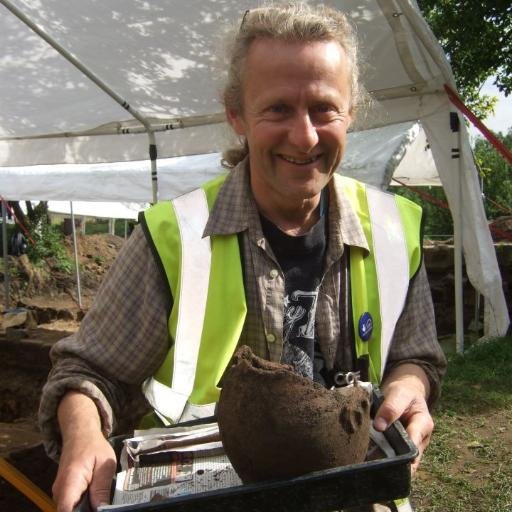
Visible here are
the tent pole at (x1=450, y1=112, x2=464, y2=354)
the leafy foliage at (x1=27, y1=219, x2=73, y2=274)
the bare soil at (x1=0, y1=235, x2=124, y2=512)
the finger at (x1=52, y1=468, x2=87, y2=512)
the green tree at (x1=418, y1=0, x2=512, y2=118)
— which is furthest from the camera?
the leafy foliage at (x1=27, y1=219, x2=73, y2=274)

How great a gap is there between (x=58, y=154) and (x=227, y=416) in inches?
255

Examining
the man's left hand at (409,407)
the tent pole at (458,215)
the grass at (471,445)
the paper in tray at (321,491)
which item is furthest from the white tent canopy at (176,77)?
the paper in tray at (321,491)

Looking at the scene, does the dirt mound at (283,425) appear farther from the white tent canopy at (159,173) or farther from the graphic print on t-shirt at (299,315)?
the white tent canopy at (159,173)

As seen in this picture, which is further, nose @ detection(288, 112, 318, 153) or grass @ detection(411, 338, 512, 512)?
grass @ detection(411, 338, 512, 512)

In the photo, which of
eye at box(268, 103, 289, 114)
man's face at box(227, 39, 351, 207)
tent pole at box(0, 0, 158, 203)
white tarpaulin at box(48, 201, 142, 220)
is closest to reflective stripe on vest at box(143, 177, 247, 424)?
man's face at box(227, 39, 351, 207)

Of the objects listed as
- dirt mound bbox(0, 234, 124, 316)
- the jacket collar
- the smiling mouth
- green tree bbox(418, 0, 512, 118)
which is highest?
green tree bbox(418, 0, 512, 118)

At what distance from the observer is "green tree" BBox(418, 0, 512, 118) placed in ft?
27.8

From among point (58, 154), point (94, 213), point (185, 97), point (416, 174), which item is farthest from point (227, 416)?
point (94, 213)

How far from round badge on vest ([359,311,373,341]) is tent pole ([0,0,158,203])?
4.29 m

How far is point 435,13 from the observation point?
9.60m

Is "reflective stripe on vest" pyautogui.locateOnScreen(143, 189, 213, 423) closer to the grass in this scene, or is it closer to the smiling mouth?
the smiling mouth

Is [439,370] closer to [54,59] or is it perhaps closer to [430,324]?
[430,324]

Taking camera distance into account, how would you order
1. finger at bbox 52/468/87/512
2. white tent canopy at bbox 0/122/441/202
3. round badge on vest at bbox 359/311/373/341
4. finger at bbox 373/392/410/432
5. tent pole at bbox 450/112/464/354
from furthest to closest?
tent pole at bbox 450/112/464/354 → white tent canopy at bbox 0/122/441/202 → round badge on vest at bbox 359/311/373/341 → finger at bbox 373/392/410/432 → finger at bbox 52/468/87/512

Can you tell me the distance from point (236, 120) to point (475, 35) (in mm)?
8038
